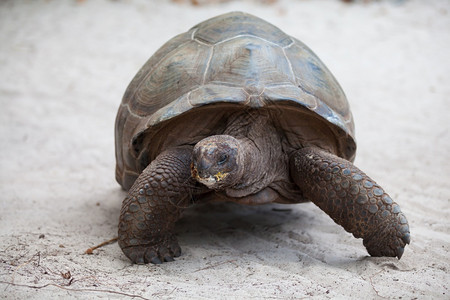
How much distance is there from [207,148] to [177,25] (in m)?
7.29

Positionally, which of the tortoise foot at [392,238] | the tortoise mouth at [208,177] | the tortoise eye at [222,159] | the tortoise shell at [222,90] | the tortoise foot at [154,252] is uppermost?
the tortoise shell at [222,90]

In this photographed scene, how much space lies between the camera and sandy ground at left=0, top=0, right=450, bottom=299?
2.72 metres

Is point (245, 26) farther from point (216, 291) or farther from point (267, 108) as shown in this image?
point (216, 291)

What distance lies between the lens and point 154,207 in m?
3.03

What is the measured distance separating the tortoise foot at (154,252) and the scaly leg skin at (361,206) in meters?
0.97

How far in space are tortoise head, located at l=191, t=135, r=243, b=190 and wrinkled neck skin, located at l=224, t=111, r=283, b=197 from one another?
15 centimetres

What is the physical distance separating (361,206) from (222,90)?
43.2 inches

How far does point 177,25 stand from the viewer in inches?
379

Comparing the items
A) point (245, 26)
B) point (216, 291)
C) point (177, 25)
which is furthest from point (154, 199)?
point (177, 25)

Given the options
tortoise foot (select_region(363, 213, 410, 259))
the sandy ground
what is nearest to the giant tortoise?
tortoise foot (select_region(363, 213, 410, 259))

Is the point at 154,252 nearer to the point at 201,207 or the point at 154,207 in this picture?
the point at 154,207

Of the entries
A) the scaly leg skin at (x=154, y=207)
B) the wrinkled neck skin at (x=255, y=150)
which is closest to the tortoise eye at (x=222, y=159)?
the wrinkled neck skin at (x=255, y=150)

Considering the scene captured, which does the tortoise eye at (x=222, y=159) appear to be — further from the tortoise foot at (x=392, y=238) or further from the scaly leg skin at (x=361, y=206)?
the tortoise foot at (x=392, y=238)

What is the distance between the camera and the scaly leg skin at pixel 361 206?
2.96 m
